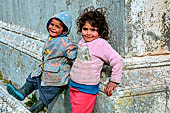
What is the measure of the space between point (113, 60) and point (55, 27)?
845 mm

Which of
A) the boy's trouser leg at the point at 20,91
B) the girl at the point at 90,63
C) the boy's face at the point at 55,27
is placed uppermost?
the boy's face at the point at 55,27

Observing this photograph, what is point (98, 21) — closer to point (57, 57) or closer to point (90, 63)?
point (90, 63)

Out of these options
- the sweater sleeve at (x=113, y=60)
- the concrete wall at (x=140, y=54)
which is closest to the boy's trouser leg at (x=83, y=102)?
the concrete wall at (x=140, y=54)

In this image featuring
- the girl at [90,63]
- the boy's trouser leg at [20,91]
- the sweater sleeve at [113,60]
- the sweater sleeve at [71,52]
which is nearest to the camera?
the sweater sleeve at [113,60]

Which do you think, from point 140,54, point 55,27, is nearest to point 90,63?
point 140,54

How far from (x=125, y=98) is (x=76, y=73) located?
0.52 metres

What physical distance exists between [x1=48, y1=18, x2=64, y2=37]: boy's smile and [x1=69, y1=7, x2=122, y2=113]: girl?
1.12 ft

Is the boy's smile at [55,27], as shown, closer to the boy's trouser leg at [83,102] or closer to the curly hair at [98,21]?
the curly hair at [98,21]

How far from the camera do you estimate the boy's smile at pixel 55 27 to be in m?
3.42

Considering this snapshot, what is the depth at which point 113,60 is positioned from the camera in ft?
9.52

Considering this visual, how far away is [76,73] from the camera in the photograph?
313cm

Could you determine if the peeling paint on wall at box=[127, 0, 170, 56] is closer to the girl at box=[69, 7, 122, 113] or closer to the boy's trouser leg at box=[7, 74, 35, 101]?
the girl at box=[69, 7, 122, 113]

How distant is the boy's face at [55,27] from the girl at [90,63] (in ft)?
1.13

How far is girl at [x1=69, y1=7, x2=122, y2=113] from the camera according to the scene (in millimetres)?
3004
